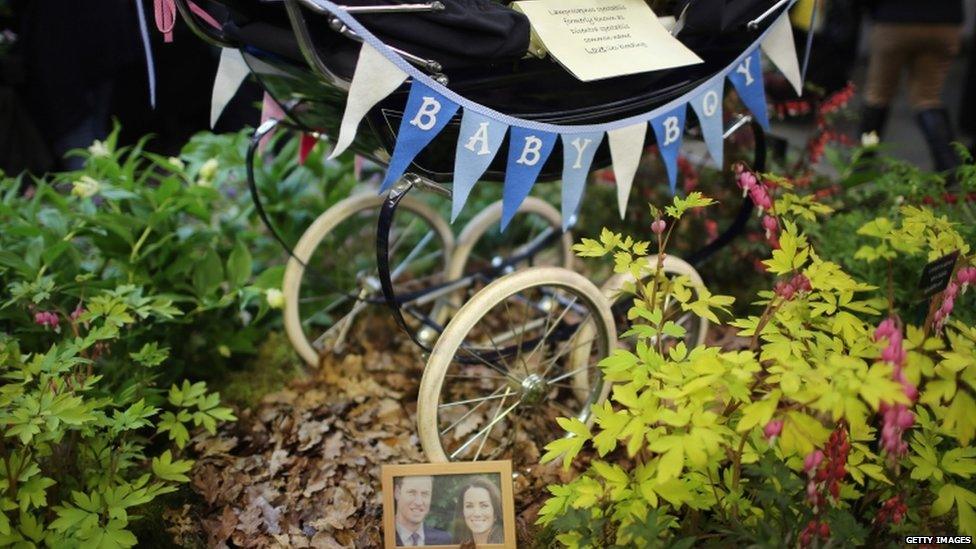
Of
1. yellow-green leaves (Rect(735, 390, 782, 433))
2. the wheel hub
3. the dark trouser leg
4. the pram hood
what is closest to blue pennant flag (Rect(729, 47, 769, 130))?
the pram hood

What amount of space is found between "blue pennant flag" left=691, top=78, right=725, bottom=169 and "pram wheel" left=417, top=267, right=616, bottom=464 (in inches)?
21.4

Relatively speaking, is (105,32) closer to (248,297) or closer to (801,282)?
(248,297)

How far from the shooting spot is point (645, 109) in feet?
6.84

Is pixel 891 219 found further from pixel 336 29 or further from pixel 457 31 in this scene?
pixel 336 29

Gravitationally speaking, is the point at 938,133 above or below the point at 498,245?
above

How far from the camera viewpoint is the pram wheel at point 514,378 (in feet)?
6.27

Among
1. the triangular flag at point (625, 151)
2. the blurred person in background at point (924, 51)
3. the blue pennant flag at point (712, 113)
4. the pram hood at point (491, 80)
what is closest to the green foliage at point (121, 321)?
the pram hood at point (491, 80)

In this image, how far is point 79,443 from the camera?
6.05ft

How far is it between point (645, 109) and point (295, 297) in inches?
48.0

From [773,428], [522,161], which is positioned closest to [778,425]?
[773,428]

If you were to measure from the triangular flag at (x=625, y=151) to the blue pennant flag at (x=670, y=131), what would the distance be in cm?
6

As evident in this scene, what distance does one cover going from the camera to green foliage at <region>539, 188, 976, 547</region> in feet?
4.31

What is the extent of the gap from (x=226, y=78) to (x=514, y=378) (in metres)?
1.21

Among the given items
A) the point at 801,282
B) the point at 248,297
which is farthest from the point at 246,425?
the point at 801,282
